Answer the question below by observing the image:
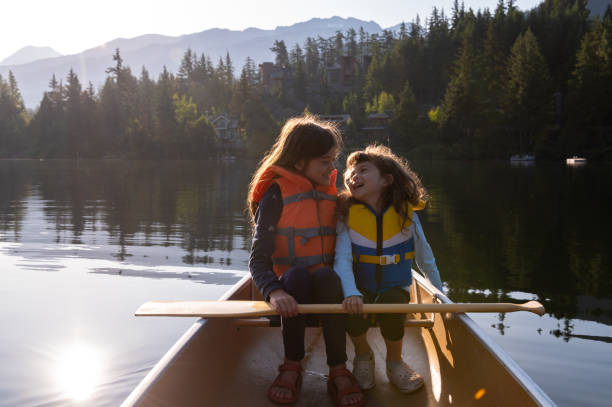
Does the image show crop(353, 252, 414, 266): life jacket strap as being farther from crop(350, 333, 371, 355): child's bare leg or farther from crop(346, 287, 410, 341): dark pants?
crop(350, 333, 371, 355): child's bare leg

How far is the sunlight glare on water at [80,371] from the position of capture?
367 centimetres

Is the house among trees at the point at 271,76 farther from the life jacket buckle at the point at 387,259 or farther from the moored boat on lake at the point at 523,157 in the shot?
the life jacket buckle at the point at 387,259

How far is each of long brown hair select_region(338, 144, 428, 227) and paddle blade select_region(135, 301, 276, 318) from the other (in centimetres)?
76

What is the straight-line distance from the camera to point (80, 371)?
13.1 feet

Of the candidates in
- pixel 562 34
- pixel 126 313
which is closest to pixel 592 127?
pixel 562 34

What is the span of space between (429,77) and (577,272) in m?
76.2

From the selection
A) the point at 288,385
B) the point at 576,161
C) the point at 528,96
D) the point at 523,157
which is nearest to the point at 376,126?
the point at 528,96

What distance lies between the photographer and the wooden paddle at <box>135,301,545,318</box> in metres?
2.49

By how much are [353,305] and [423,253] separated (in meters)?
0.91

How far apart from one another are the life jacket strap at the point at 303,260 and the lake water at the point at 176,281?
162 centimetres

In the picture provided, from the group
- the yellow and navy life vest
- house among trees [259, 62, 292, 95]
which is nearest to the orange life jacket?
the yellow and navy life vest

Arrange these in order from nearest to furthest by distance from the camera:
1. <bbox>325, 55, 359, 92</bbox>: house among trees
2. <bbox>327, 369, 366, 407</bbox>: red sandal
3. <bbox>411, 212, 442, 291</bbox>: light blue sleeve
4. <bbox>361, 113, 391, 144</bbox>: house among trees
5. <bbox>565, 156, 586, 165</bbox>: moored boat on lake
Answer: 1. <bbox>327, 369, 366, 407</bbox>: red sandal
2. <bbox>411, 212, 442, 291</bbox>: light blue sleeve
3. <bbox>565, 156, 586, 165</bbox>: moored boat on lake
4. <bbox>361, 113, 391, 144</bbox>: house among trees
5. <bbox>325, 55, 359, 92</bbox>: house among trees

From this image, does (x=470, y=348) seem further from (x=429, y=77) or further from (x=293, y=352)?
(x=429, y=77)

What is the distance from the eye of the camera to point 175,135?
64312mm
